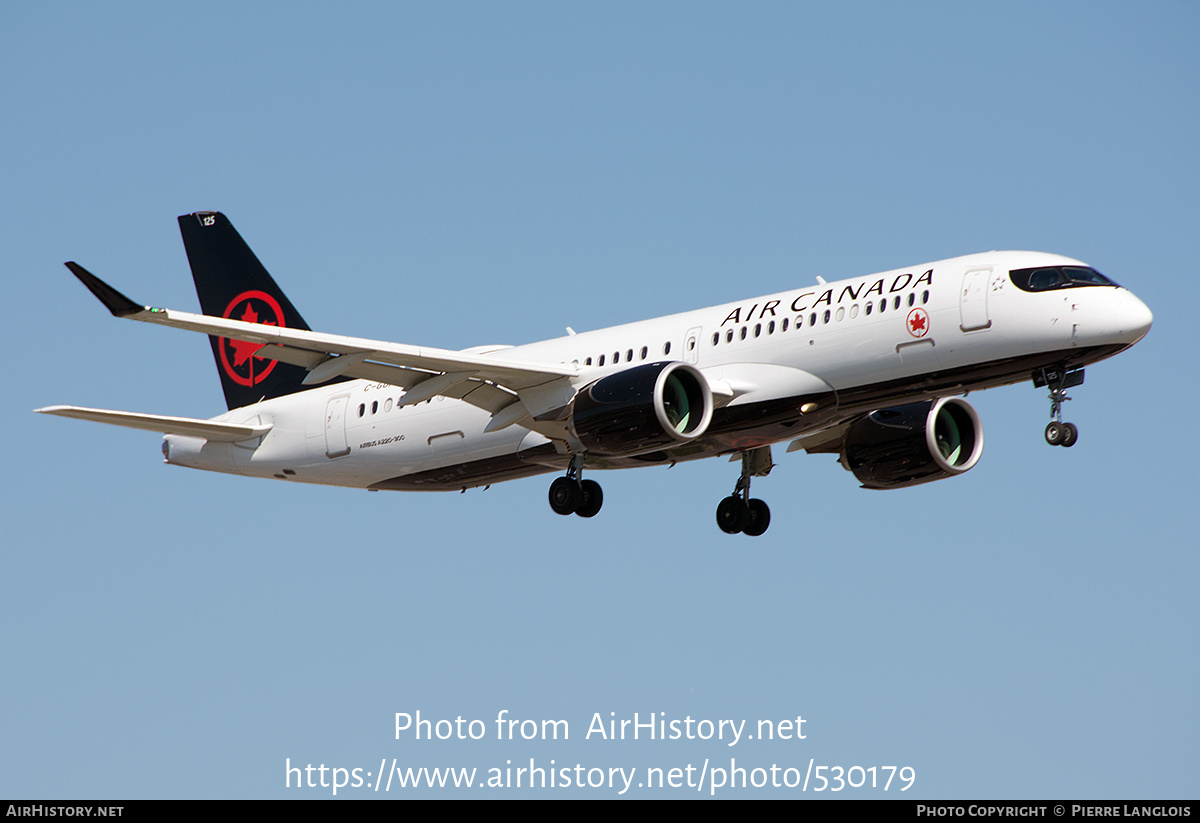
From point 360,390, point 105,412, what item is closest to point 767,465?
point 360,390

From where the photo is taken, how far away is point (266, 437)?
41.4 m

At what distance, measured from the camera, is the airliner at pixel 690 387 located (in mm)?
32094

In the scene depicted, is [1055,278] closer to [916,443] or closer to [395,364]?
[916,443]

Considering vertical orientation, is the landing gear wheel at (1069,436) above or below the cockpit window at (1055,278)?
below

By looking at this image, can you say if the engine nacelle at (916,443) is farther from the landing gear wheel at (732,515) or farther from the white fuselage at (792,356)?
the white fuselage at (792,356)

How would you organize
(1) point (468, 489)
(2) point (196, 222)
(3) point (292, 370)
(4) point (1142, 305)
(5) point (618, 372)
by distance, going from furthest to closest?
(2) point (196, 222)
(3) point (292, 370)
(1) point (468, 489)
(5) point (618, 372)
(4) point (1142, 305)

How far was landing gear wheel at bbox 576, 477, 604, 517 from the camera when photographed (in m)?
37.5

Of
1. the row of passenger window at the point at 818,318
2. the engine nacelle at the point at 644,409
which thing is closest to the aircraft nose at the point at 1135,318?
the row of passenger window at the point at 818,318

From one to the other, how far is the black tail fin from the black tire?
933 cm

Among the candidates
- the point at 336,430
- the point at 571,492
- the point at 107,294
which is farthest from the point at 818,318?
the point at 107,294

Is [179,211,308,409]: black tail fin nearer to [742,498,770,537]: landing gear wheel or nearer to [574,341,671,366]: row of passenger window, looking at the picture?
[574,341,671,366]: row of passenger window

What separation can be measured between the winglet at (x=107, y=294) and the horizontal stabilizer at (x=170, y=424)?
5.60 metres

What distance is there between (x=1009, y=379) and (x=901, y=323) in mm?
2461
